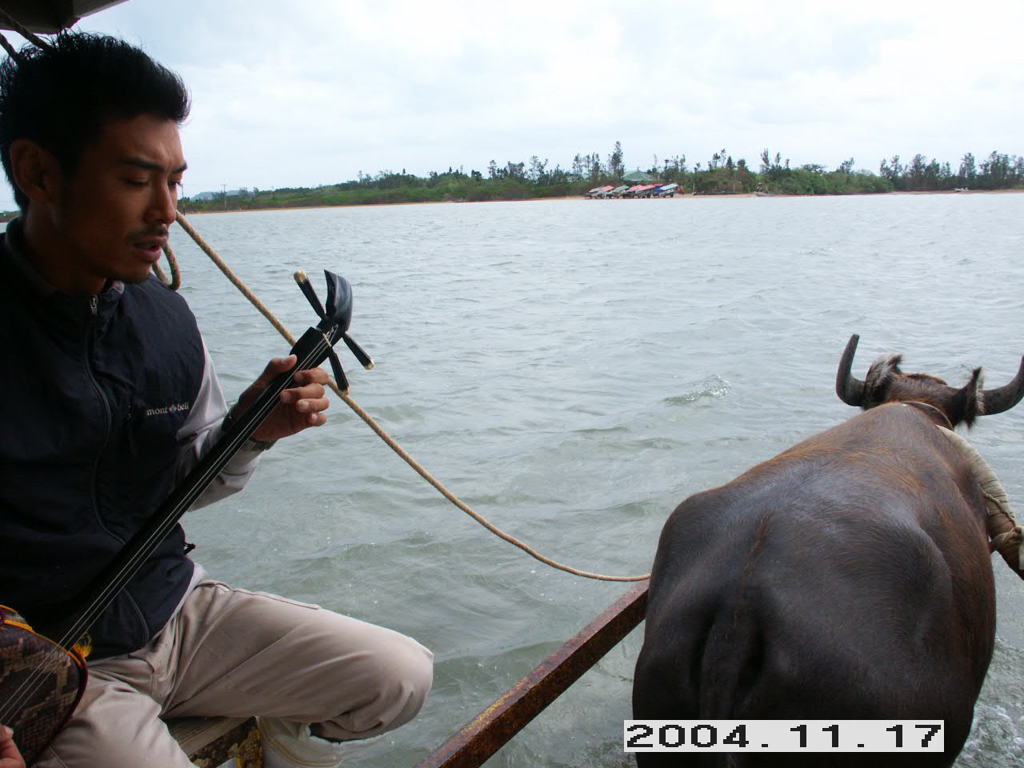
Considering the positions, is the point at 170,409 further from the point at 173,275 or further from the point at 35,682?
the point at 35,682

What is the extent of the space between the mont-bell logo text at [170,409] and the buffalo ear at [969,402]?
9.37ft

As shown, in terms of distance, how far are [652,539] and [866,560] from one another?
12.4ft

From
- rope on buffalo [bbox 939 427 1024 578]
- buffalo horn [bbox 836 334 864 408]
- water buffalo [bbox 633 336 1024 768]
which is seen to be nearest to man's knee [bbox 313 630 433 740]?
water buffalo [bbox 633 336 1024 768]

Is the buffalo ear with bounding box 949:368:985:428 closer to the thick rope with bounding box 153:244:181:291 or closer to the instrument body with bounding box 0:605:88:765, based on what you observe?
the thick rope with bounding box 153:244:181:291

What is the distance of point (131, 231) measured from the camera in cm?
169

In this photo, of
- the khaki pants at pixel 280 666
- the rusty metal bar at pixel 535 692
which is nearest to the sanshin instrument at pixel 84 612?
the khaki pants at pixel 280 666

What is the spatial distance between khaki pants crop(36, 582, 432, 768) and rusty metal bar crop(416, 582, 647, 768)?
0.85ft

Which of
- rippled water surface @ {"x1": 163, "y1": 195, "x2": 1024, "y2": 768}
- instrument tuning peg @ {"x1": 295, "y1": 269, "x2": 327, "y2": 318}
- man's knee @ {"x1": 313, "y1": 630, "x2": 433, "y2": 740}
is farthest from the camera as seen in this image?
rippled water surface @ {"x1": 163, "y1": 195, "x2": 1024, "y2": 768}

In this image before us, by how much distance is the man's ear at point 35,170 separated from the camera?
1637 mm

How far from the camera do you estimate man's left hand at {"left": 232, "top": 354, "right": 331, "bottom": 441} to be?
1.93m

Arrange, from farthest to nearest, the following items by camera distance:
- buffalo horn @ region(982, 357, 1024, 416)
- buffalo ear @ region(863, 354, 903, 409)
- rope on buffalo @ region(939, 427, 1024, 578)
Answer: buffalo ear @ region(863, 354, 903, 409) → buffalo horn @ region(982, 357, 1024, 416) → rope on buffalo @ region(939, 427, 1024, 578)

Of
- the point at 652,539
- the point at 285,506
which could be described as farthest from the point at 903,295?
the point at 285,506

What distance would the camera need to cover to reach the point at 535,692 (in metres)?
2.50

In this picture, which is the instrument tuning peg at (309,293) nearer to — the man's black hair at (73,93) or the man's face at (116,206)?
the man's face at (116,206)
